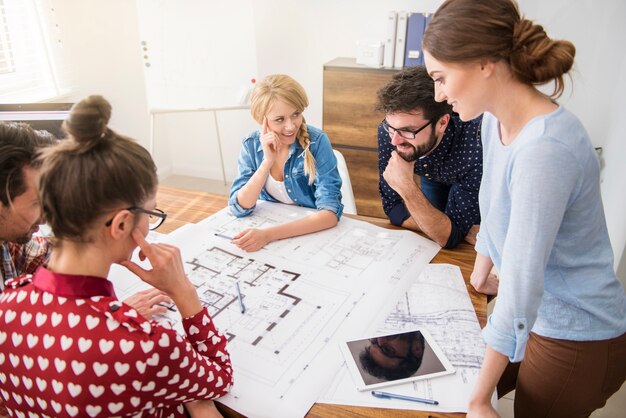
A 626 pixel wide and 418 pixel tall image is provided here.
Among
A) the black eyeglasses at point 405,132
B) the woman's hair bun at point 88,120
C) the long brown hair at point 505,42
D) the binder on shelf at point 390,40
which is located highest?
the long brown hair at point 505,42

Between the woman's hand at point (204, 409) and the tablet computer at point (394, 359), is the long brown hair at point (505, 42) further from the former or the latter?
the woman's hand at point (204, 409)

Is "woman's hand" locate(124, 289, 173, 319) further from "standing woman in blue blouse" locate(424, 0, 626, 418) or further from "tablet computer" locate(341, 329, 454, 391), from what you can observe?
"standing woman in blue blouse" locate(424, 0, 626, 418)

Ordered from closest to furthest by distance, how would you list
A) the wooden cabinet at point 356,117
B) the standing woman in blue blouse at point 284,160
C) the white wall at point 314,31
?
the standing woman in blue blouse at point 284,160, the wooden cabinet at point 356,117, the white wall at point 314,31

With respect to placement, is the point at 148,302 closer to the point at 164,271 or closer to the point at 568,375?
the point at 164,271

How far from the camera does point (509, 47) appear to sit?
85 cm

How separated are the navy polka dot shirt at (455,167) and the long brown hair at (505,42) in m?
0.75

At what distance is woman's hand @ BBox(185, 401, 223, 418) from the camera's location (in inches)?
34.9

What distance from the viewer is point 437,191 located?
1.85m

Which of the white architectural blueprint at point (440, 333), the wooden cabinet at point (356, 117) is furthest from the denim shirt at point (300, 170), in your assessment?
the wooden cabinet at point (356, 117)

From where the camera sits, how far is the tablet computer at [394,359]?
3.06 ft

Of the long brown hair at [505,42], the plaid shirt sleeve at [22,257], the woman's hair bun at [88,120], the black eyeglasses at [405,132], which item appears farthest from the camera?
the black eyeglasses at [405,132]

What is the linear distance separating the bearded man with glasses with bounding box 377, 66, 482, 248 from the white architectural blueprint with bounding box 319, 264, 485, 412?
0.21 m

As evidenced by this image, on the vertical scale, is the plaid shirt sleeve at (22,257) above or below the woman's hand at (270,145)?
below

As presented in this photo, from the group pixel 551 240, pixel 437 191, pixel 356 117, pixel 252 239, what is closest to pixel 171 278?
pixel 252 239
